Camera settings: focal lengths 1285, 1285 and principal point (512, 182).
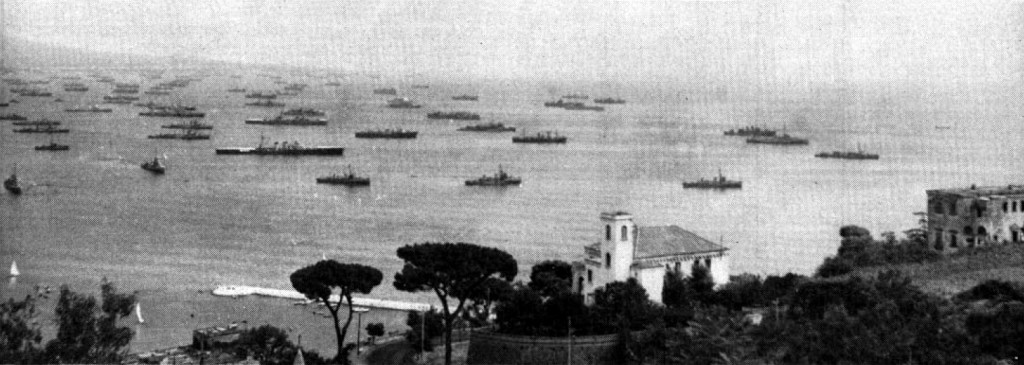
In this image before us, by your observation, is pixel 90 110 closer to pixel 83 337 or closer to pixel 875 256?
pixel 875 256

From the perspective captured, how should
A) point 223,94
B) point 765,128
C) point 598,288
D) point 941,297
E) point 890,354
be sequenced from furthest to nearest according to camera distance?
point 223,94, point 765,128, point 598,288, point 941,297, point 890,354

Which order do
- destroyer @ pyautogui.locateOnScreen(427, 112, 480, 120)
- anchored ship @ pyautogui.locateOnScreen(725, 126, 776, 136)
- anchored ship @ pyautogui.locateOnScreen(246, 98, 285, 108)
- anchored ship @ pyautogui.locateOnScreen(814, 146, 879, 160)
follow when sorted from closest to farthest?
anchored ship @ pyautogui.locateOnScreen(814, 146, 879, 160)
anchored ship @ pyautogui.locateOnScreen(725, 126, 776, 136)
destroyer @ pyautogui.locateOnScreen(427, 112, 480, 120)
anchored ship @ pyautogui.locateOnScreen(246, 98, 285, 108)

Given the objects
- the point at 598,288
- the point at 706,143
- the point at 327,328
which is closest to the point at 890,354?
the point at 598,288

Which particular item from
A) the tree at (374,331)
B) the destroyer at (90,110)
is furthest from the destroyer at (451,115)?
the tree at (374,331)

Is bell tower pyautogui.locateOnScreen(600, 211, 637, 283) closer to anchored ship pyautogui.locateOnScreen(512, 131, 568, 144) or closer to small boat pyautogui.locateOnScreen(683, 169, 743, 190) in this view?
small boat pyautogui.locateOnScreen(683, 169, 743, 190)

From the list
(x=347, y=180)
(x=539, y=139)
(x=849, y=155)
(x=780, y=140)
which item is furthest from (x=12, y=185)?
(x=780, y=140)

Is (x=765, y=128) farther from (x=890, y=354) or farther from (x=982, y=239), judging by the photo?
(x=890, y=354)

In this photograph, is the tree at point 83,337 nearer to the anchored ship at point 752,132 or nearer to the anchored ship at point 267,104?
the anchored ship at point 752,132

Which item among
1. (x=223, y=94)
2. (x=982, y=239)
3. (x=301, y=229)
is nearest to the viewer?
(x=982, y=239)

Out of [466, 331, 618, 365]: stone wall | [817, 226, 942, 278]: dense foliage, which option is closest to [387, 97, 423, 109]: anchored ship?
[817, 226, 942, 278]: dense foliage
